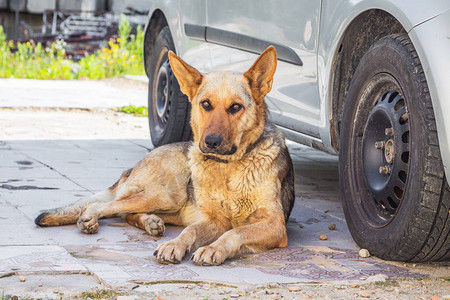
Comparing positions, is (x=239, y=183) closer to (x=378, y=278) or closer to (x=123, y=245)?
(x=123, y=245)

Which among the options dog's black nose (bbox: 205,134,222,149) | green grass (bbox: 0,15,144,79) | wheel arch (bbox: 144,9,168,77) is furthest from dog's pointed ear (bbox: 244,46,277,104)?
green grass (bbox: 0,15,144,79)

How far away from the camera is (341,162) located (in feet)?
13.5

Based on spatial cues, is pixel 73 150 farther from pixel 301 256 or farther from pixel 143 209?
pixel 301 256

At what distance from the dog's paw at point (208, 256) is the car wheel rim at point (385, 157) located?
2.65 feet

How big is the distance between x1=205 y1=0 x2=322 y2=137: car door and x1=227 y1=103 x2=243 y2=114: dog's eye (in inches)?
20.2

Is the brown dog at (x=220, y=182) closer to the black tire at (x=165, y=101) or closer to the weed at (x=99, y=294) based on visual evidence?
the weed at (x=99, y=294)

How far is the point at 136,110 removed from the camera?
1005cm

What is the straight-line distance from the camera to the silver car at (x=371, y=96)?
3301 millimetres

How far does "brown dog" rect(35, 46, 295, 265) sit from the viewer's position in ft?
13.2

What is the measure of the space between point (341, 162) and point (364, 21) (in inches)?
30.6

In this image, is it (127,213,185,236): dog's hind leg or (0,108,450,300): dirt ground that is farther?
(127,213,185,236): dog's hind leg

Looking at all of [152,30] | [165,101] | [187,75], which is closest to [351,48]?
[187,75]

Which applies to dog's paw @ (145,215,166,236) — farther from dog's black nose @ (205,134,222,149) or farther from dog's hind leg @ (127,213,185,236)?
dog's black nose @ (205,134,222,149)

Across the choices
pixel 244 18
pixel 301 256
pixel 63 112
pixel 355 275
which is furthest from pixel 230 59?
pixel 63 112
